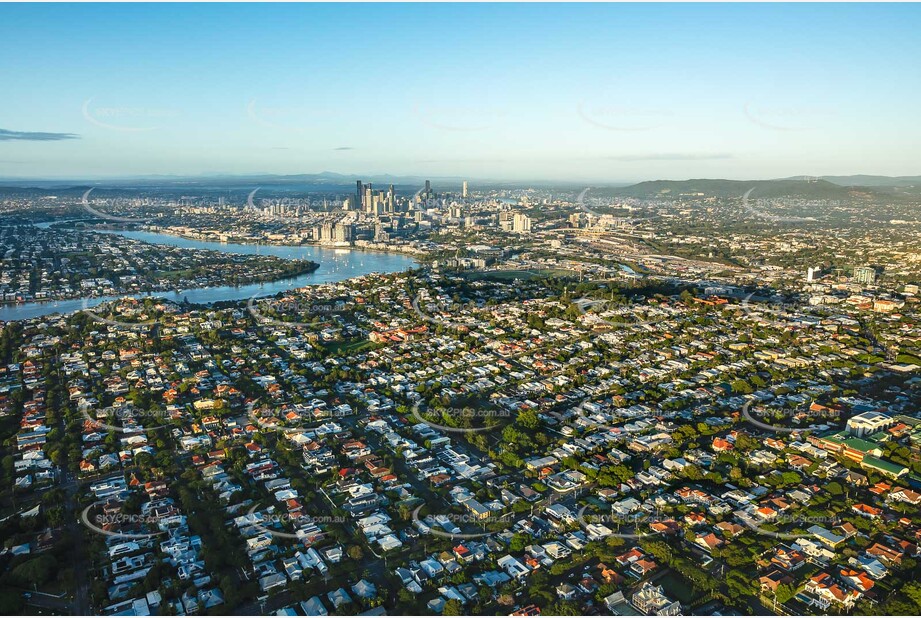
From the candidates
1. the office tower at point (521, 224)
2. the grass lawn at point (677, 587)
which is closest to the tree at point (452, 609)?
the grass lawn at point (677, 587)

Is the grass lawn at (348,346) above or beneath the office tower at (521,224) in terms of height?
beneath

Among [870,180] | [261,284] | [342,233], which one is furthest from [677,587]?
[870,180]

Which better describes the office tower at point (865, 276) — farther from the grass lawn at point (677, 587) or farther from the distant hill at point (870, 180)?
the distant hill at point (870, 180)

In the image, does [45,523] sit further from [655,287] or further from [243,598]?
[655,287]

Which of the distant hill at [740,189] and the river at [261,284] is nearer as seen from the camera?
the river at [261,284]

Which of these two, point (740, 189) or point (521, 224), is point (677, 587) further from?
point (740, 189)

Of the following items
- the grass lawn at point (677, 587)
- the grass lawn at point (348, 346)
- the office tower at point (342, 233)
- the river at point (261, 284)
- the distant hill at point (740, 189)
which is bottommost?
the grass lawn at point (677, 587)
